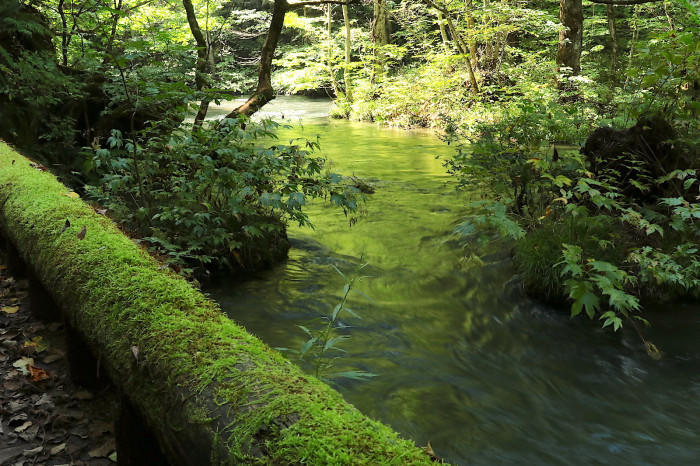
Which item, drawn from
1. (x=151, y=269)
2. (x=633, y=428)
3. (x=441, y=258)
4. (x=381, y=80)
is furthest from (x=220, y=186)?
(x=381, y=80)

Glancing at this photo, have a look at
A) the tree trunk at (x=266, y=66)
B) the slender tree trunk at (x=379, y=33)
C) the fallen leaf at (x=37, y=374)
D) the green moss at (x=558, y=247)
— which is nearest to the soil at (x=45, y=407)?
the fallen leaf at (x=37, y=374)

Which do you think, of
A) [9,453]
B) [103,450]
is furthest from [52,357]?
[103,450]

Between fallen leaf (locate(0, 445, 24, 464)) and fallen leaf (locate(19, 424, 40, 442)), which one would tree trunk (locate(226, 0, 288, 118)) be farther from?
fallen leaf (locate(0, 445, 24, 464))

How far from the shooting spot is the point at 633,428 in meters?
3.47

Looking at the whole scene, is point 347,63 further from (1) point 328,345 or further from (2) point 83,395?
(1) point 328,345

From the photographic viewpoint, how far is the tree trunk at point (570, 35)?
13281 mm

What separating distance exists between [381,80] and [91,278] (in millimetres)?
19133

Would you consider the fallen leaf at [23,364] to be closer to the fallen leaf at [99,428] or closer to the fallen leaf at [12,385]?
the fallen leaf at [12,385]

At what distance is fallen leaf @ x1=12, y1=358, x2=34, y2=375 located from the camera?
10.4 ft

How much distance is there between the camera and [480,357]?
14.3ft

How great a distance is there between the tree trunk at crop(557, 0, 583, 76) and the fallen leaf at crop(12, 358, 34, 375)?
14.8m

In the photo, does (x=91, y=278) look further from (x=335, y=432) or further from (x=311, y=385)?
(x=335, y=432)

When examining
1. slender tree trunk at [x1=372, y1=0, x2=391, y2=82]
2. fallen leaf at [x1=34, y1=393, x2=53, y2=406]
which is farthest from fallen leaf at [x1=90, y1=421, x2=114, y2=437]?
slender tree trunk at [x1=372, y1=0, x2=391, y2=82]

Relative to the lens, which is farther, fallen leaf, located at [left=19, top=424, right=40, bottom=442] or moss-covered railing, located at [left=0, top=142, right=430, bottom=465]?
fallen leaf, located at [left=19, top=424, right=40, bottom=442]
